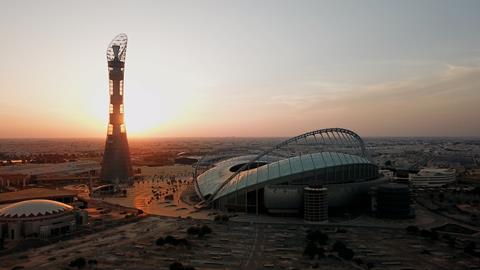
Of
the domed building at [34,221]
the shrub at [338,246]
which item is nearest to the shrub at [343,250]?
the shrub at [338,246]

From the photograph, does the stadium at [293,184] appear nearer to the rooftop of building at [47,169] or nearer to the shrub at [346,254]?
the shrub at [346,254]

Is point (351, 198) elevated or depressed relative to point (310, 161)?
depressed

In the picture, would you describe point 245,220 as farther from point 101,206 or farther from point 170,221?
point 101,206

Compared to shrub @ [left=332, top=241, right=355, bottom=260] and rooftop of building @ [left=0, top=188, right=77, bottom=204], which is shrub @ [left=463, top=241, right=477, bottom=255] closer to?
shrub @ [left=332, top=241, right=355, bottom=260]

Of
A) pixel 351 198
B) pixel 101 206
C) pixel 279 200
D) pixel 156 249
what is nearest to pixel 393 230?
pixel 351 198

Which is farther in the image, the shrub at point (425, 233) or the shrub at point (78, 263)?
the shrub at point (425, 233)

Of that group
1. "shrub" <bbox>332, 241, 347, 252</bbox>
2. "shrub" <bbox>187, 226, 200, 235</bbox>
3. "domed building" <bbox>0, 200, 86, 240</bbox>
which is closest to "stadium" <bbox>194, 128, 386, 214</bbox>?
"shrub" <bbox>187, 226, 200, 235</bbox>

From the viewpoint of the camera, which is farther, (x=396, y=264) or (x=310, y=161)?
(x=310, y=161)
